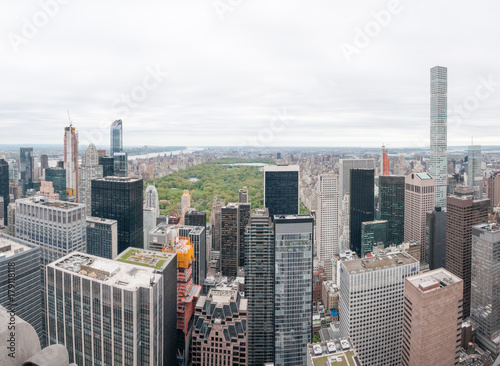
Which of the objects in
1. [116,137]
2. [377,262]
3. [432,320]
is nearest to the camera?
[432,320]

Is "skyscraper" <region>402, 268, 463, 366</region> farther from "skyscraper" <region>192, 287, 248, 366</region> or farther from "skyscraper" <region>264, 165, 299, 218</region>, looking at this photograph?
"skyscraper" <region>264, 165, 299, 218</region>

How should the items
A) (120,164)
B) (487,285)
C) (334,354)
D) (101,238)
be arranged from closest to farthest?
1. (334,354)
2. (487,285)
3. (101,238)
4. (120,164)

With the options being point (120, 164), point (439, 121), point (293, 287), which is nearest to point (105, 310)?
point (293, 287)

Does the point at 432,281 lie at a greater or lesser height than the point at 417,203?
lesser

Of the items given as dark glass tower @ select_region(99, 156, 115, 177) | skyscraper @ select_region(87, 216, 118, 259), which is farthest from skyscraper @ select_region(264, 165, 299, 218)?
dark glass tower @ select_region(99, 156, 115, 177)

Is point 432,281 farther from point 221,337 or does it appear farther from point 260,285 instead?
point 221,337

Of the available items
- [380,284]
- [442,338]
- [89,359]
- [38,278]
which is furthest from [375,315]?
[38,278]

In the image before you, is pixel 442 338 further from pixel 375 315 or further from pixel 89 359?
pixel 89 359
